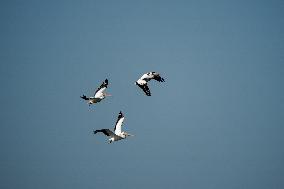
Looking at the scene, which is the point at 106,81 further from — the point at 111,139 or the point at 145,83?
the point at 111,139

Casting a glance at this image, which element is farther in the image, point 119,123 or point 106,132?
point 119,123

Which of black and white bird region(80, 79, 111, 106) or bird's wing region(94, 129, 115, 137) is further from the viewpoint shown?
black and white bird region(80, 79, 111, 106)

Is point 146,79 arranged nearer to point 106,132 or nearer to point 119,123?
point 119,123

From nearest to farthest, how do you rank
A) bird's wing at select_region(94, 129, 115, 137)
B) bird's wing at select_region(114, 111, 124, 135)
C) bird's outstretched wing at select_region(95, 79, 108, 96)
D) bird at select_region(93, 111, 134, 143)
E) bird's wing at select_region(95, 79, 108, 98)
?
1. bird's wing at select_region(94, 129, 115, 137)
2. bird at select_region(93, 111, 134, 143)
3. bird's wing at select_region(114, 111, 124, 135)
4. bird's wing at select_region(95, 79, 108, 98)
5. bird's outstretched wing at select_region(95, 79, 108, 96)

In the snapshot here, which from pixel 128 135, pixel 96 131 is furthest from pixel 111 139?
pixel 96 131

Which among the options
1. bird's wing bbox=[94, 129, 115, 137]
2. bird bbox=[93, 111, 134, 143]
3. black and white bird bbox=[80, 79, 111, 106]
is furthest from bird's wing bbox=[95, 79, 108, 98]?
bird's wing bbox=[94, 129, 115, 137]

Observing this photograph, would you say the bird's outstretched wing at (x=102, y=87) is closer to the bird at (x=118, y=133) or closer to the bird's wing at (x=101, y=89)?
the bird's wing at (x=101, y=89)

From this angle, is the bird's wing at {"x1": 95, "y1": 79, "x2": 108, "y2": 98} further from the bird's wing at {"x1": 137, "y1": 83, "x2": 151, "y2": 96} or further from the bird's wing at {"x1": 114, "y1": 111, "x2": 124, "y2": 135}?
the bird's wing at {"x1": 137, "y1": 83, "x2": 151, "y2": 96}

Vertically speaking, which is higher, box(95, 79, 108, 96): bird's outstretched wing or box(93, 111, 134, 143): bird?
box(95, 79, 108, 96): bird's outstretched wing

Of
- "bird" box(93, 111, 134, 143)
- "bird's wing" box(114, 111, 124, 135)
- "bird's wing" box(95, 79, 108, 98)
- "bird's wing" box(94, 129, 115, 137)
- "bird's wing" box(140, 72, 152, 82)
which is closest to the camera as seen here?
"bird's wing" box(94, 129, 115, 137)

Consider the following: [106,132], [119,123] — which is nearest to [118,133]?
[119,123]

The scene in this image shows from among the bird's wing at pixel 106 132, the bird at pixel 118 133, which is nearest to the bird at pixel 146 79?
the bird at pixel 118 133

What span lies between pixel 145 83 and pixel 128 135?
20.4 ft

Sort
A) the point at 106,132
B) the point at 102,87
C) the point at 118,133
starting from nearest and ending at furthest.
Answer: the point at 106,132, the point at 118,133, the point at 102,87
